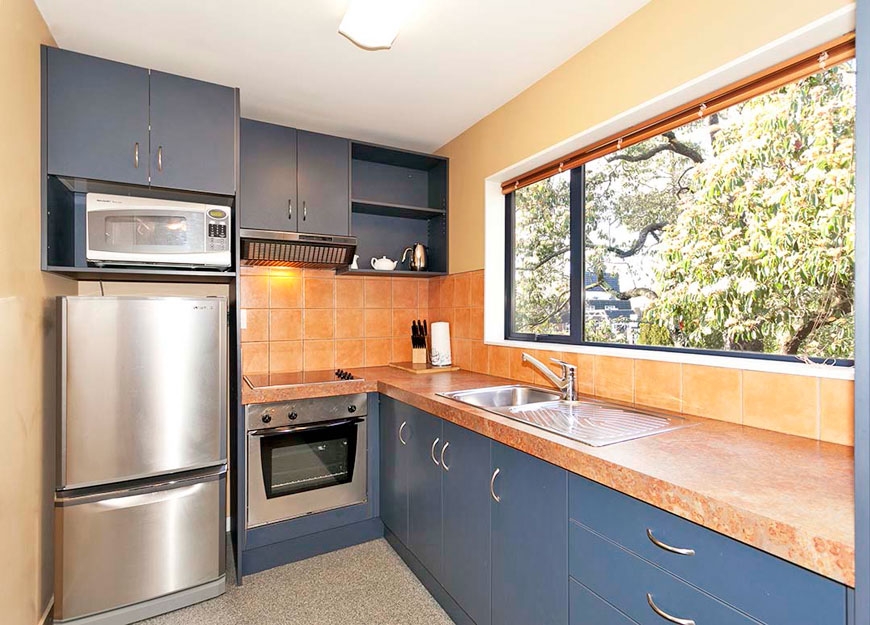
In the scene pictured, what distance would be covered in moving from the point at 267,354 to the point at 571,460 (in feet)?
7.00

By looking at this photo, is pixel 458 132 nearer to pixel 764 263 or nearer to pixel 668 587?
pixel 764 263

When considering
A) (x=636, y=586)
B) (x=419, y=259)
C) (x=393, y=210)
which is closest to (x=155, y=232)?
(x=393, y=210)

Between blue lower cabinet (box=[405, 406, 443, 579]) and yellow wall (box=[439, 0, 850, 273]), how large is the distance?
Answer: 1144 millimetres

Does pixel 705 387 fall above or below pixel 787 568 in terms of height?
above

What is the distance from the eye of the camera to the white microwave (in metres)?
1.95

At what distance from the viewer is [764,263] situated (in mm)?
1520

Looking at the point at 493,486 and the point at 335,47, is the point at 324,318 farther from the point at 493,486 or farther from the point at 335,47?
the point at 493,486

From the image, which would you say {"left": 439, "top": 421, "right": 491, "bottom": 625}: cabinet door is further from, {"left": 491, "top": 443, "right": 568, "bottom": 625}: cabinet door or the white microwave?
the white microwave

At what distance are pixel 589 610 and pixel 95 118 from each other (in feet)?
8.41

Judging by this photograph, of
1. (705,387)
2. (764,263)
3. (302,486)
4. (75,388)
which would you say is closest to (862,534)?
(705,387)

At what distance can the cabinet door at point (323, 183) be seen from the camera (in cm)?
261

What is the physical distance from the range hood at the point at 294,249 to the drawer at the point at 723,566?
199cm

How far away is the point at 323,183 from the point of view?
266 cm

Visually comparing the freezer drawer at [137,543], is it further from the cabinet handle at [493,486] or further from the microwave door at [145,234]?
the cabinet handle at [493,486]
